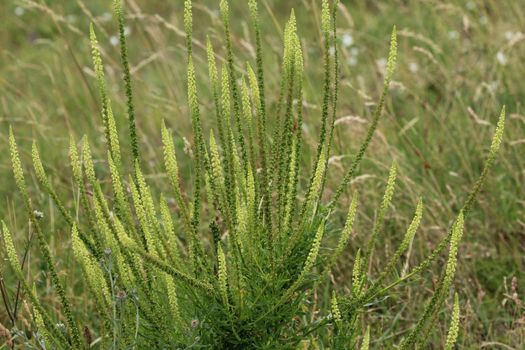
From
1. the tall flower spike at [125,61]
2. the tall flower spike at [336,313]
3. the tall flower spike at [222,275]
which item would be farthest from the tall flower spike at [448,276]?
the tall flower spike at [125,61]

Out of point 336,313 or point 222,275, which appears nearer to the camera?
point 222,275

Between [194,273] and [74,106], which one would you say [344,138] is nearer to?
[194,273]

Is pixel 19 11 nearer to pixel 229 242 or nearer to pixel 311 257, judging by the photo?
pixel 229 242

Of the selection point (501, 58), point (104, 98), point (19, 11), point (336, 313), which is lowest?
point (336, 313)

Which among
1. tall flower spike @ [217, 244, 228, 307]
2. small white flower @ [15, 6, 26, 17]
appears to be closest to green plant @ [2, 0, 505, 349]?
tall flower spike @ [217, 244, 228, 307]

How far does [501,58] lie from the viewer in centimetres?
369

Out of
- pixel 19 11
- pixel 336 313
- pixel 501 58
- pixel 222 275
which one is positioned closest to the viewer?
pixel 222 275

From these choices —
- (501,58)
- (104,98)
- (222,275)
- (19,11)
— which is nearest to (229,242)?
(222,275)

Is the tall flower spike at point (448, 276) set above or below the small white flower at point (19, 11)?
below

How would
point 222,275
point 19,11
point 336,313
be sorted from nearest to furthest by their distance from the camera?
point 222,275, point 336,313, point 19,11

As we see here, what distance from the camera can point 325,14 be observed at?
153 centimetres

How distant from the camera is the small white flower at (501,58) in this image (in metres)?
3.66

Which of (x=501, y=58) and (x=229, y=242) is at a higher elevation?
(x=501, y=58)

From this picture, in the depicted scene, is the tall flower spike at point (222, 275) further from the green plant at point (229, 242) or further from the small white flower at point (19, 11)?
the small white flower at point (19, 11)
